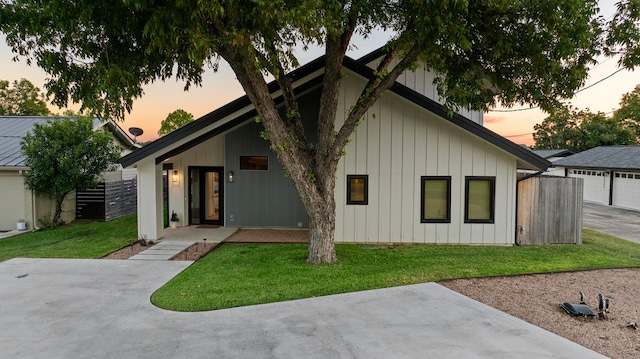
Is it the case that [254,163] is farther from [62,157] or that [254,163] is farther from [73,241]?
[62,157]

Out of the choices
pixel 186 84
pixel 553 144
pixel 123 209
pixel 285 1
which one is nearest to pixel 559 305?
pixel 285 1

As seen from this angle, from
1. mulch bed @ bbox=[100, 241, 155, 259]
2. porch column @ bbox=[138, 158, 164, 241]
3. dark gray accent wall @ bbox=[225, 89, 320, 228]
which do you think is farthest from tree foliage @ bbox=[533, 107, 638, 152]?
mulch bed @ bbox=[100, 241, 155, 259]

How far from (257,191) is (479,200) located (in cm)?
637

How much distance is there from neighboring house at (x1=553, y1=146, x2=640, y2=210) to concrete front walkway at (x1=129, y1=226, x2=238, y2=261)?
61.4 feet

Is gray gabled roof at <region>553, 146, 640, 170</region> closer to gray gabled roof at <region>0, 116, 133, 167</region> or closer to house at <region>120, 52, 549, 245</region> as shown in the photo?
house at <region>120, 52, 549, 245</region>

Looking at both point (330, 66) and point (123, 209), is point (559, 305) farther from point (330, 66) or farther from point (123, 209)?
point (123, 209)

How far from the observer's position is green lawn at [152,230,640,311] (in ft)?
17.7

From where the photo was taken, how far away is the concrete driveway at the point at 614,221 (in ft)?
36.8

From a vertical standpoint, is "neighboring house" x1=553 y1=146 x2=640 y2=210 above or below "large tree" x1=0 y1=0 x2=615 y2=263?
below

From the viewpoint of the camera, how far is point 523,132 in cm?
4091

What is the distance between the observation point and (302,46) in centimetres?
696

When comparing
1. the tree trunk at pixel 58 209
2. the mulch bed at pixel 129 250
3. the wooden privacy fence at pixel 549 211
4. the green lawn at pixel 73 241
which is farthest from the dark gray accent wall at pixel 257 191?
the wooden privacy fence at pixel 549 211

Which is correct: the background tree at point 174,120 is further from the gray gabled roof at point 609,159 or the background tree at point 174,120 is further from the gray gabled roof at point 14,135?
the gray gabled roof at point 609,159

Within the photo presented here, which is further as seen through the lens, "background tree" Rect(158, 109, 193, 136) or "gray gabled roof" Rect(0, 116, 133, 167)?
"background tree" Rect(158, 109, 193, 136)
